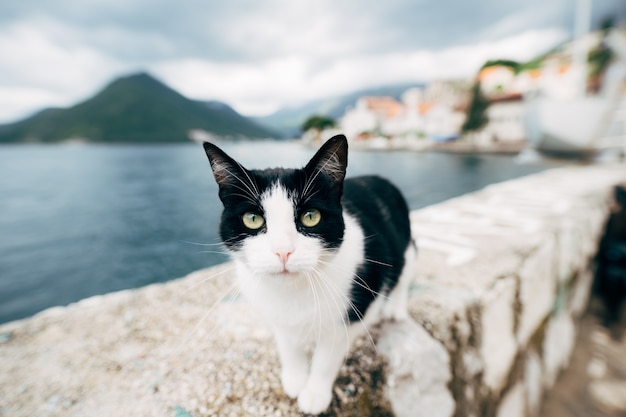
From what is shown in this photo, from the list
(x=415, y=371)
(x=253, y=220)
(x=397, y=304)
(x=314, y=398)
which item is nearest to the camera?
(x=253, y=220)

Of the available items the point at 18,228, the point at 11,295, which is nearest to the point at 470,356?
the point at 11,295

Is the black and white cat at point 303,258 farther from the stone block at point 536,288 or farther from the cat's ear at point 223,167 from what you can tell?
the stone block at point 536,288

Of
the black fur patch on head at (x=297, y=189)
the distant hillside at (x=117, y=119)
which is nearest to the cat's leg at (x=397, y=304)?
the black fur patch on head at (x=297, y=189)

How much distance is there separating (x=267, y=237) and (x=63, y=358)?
1.22m

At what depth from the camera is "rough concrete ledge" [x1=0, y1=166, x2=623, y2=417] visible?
111 centimetres

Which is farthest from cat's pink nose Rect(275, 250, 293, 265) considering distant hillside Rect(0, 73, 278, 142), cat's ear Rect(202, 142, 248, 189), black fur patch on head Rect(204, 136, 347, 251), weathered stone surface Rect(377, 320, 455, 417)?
distant hillside Rect(0, 73, 278, 142)

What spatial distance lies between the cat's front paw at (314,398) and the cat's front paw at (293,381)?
3 centimetres

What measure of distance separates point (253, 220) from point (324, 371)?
62 cm

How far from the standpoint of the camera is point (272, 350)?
133 cm

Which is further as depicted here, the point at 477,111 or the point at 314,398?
the point at 477,111

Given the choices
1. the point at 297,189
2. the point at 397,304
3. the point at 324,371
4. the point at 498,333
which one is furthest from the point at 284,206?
the point at 498,333

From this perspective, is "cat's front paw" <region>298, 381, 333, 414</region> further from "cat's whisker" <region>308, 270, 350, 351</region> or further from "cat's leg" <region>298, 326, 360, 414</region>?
"cat's whisker" <region>308, 270, 350, 351</region>

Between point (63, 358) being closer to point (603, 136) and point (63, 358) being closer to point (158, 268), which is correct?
point (158, 268)

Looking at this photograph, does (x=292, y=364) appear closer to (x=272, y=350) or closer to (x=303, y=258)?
(x=272, y=350)
